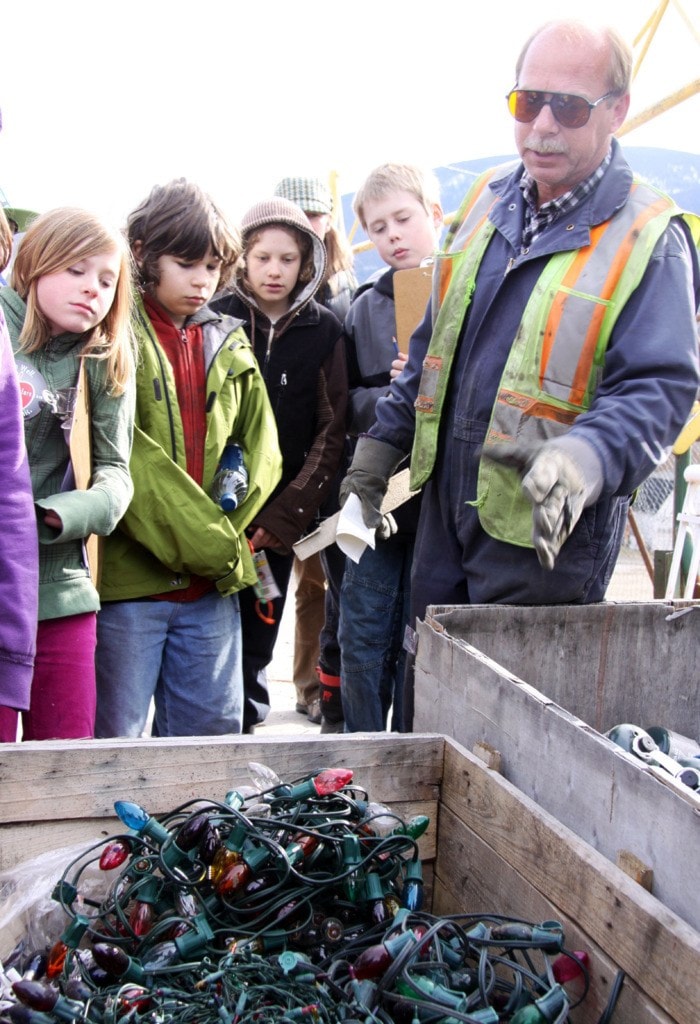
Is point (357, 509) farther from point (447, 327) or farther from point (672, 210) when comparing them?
point (672, 210)

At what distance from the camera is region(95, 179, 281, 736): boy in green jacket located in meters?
2.90

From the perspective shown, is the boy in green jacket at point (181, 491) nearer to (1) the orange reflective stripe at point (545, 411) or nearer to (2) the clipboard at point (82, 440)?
(2) the clipboard at point (82, 440)

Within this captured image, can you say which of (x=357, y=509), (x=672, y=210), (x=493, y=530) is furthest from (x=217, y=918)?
(x=672, y=210)

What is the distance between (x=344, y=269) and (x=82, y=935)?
10.2ft

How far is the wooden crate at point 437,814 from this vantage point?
4.50 ft

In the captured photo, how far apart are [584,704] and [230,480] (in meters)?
1.25

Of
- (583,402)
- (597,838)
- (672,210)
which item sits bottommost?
(597,838)

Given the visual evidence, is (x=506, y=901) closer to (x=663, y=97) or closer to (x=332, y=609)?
(x=332, y=609)

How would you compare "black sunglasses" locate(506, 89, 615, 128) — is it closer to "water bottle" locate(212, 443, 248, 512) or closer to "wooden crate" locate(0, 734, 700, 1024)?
"water bottle" locate(212, 443, 248, 512)

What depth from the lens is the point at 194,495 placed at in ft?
9.56

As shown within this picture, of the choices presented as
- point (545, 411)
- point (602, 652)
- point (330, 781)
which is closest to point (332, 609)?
point (602, 652)

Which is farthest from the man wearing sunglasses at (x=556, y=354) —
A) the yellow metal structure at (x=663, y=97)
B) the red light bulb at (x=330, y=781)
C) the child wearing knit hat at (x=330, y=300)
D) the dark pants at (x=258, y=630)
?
the yellow metal structure at (x=663, y=97)

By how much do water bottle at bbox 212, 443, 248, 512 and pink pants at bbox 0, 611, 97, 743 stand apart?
63cm

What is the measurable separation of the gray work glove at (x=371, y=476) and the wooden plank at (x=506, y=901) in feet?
3.30
